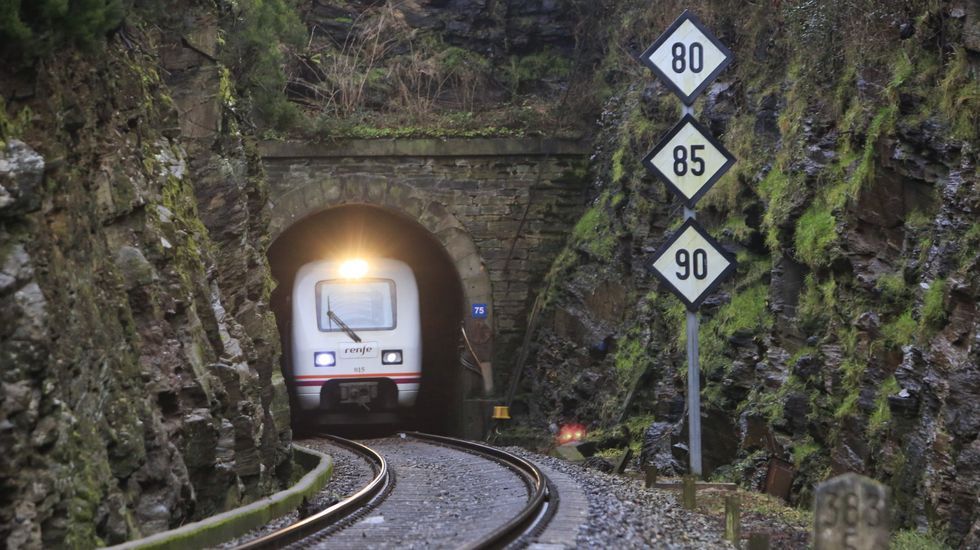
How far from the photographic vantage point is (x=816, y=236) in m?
10.9

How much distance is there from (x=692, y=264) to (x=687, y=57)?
57.8 inches

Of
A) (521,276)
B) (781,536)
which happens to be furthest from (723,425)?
(521,276)

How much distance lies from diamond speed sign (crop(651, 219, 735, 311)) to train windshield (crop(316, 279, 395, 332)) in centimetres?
1140

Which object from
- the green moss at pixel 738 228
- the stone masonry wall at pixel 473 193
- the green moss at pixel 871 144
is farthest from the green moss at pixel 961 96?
the stone masonry wall at pixel 473 193

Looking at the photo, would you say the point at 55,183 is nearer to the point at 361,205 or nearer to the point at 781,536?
the point at 781,536

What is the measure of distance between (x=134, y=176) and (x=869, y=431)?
5.36 metres

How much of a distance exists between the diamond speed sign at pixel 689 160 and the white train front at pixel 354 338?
11261mm

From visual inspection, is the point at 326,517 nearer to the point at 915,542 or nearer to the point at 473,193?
the point at 915,542

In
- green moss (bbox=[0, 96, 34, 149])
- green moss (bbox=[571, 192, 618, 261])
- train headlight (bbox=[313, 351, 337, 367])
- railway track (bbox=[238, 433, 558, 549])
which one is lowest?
railway track (bbox=[238, 433, 558, 549])

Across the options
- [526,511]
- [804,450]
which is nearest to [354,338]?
[804,450]

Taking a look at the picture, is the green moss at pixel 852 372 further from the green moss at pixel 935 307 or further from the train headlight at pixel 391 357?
the train headlight at pixel 391 357

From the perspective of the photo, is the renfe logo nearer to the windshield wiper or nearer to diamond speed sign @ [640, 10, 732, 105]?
the windshield wiper

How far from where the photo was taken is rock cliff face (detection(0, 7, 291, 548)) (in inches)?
239

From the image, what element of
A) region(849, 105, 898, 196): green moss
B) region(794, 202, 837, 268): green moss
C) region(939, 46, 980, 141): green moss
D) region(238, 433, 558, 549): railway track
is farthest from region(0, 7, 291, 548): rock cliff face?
region(939, 46, 980, 141): green moss
